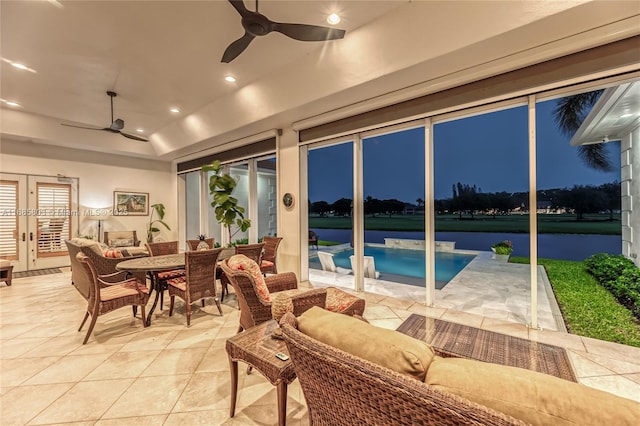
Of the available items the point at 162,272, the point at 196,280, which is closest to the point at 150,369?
the point at 196,280

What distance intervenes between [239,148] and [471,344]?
5.85 m

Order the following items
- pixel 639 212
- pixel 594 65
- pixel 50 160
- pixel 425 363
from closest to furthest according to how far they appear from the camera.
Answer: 1. pixel 425 363
2. pixel 594 65
3. pixel 639 212
4. pixel 50 160

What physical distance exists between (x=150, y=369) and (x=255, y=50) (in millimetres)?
3844

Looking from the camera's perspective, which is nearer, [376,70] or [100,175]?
[376,70]

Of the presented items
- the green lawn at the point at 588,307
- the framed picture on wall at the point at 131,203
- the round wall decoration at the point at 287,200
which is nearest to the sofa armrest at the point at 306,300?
the green lawn at the point at 588,307

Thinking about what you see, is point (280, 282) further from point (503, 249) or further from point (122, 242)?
point (122, 242)

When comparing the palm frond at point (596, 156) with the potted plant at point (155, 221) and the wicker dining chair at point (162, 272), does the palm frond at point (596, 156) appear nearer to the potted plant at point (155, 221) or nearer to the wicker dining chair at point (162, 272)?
the wicker dining chair at point (162, 272)

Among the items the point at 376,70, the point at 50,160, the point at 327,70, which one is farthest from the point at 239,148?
the point at 50,160

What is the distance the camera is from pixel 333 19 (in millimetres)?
2914

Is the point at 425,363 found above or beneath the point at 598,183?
beneath

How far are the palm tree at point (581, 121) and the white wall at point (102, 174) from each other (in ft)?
30.7

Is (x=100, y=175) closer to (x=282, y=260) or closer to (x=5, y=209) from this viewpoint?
(x=5, y=209)

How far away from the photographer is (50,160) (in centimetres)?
649

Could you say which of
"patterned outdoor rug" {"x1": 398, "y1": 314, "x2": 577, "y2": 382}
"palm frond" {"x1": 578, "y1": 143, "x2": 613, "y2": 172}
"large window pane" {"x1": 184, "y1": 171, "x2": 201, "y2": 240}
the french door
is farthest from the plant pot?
the french door
